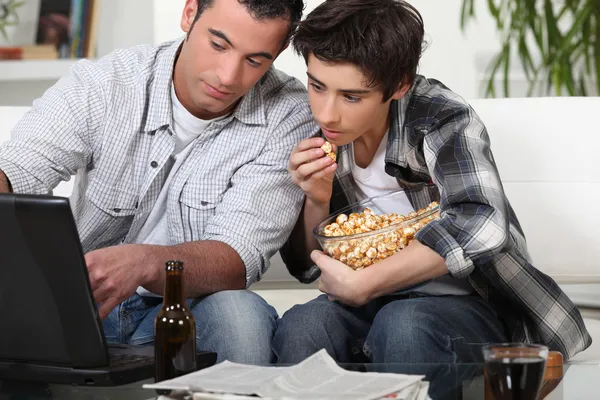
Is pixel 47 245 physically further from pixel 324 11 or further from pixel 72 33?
pixel 72 33

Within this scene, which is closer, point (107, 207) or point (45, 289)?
point (45, 289)

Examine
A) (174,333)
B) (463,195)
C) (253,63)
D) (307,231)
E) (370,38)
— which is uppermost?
(370,38)

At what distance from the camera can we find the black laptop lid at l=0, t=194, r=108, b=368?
1.12 metres

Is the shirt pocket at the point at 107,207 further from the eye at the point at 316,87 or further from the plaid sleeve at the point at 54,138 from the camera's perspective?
the eye at the point at 316,87

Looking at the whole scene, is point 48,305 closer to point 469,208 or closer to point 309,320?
point 309,320

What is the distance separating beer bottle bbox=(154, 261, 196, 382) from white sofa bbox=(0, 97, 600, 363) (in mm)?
901

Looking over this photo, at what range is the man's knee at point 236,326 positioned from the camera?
157cm

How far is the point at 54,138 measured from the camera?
1.78 metres

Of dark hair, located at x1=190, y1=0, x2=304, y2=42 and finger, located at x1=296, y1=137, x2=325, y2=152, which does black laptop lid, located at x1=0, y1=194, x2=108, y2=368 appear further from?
dark hair, located at x1=190, y1=0, x2=304, y2=42

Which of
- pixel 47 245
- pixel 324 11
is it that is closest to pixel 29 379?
pixel 47 245

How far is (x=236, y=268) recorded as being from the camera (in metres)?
1.72

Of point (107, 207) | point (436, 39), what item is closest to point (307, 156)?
point (107, 207)

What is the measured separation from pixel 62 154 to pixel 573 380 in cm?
106

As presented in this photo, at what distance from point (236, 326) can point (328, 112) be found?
41 cm
